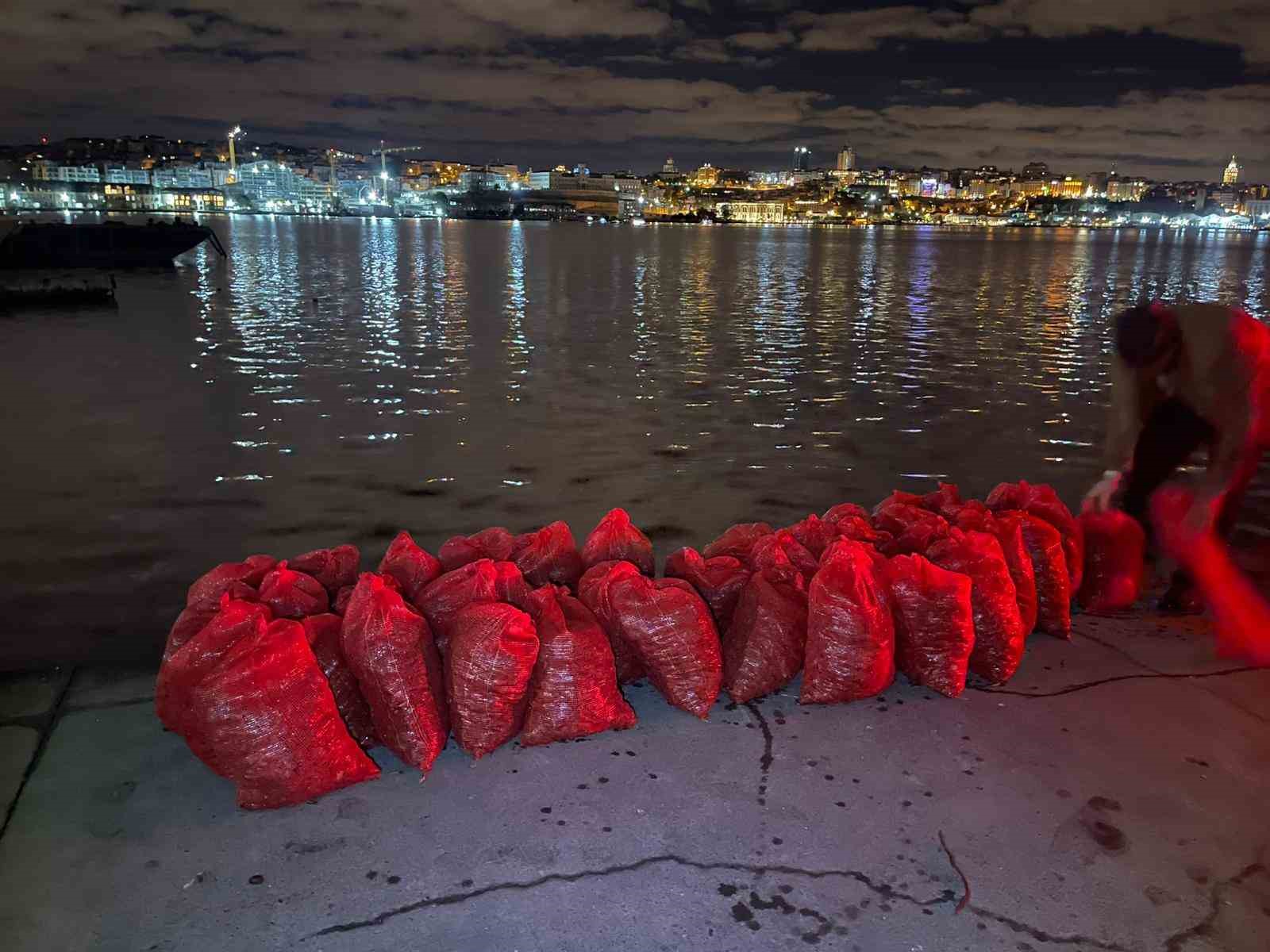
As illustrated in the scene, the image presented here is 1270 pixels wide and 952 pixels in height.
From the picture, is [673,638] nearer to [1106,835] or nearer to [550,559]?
[550,559]

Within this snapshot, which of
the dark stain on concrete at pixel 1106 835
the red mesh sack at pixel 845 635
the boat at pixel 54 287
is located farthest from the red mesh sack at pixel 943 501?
the boat at pixel 54 287

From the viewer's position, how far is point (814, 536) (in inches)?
167

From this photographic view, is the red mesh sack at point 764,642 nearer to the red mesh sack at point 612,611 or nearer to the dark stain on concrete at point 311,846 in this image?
the red mesh sack at point 612,611

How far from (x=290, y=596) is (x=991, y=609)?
2.94 meters

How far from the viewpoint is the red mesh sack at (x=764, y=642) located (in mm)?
3572

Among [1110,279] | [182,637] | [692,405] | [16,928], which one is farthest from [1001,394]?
[1110,279]

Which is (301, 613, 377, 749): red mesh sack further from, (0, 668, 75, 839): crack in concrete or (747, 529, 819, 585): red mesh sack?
(747, 529, 819, 585): red mesh sack

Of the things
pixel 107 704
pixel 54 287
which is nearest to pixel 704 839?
pixel 107 704

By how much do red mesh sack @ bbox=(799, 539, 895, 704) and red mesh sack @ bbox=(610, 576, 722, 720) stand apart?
1.35 ft

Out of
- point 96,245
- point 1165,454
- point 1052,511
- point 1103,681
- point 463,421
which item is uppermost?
point 96,245

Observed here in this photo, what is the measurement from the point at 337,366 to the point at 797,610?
38.1ft

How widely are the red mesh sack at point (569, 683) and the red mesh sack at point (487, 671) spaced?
0.07 m

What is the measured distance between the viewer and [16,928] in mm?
2365

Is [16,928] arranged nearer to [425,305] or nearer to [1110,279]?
[425,305]
